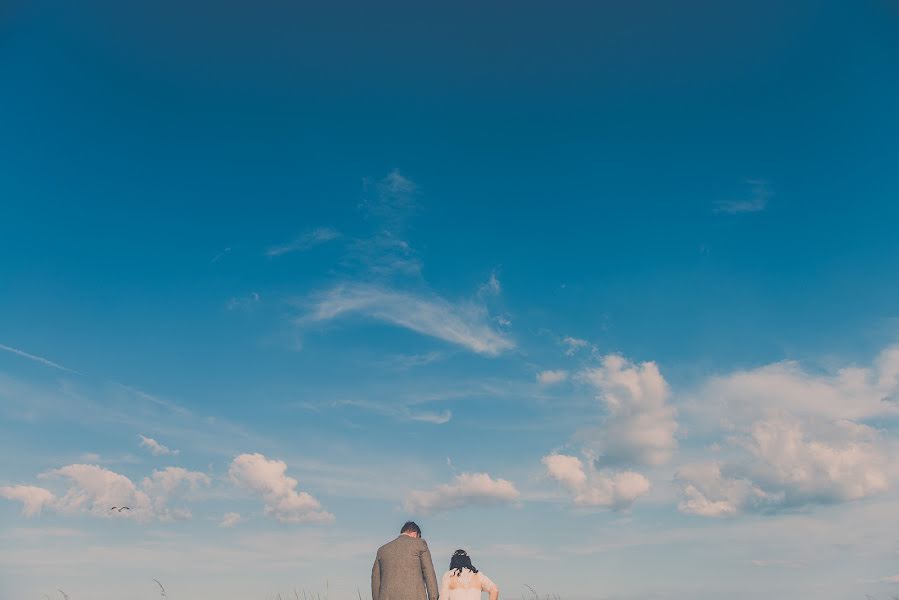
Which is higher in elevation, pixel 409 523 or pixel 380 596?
pixel 409 523

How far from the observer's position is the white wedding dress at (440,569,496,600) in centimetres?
1345

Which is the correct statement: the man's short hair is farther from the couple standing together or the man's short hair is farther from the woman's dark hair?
the woman's dark hair

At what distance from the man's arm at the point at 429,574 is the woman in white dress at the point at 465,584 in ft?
2.69

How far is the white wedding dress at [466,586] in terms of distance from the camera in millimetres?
13453

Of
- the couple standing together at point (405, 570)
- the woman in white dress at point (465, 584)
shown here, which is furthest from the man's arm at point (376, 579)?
the woman in white dress at point (465, 584)

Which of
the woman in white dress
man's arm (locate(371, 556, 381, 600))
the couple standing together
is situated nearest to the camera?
the couple standing together

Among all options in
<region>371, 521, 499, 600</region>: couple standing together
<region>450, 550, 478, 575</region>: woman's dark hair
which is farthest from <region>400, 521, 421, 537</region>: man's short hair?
<region>450, 550, 478, 575</region>: woman's dark hair

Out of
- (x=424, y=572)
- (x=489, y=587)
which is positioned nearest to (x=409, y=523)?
(x=424, y=572)

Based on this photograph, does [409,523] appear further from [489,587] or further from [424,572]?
[489,587]

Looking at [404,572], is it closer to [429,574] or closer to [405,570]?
[405,570]

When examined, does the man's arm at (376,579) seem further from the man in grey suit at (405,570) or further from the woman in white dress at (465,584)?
the woman in white dress at (465,584)

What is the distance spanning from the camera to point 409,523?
1304cm

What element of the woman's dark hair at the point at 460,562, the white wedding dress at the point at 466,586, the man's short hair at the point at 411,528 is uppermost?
the man's short hair at the point at 411,528

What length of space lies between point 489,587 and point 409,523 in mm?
1869
